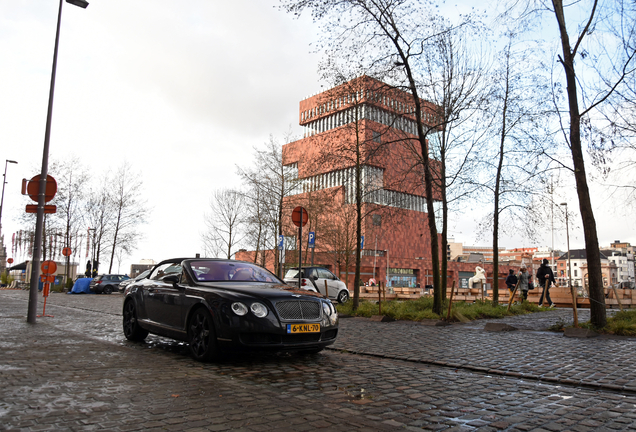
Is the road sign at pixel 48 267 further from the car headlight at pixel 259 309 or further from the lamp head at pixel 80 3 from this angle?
the car headlight at pixel 259 309

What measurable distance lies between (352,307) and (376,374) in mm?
10316

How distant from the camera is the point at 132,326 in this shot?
8.96 metres

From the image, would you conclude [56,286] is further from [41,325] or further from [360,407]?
[360,407]

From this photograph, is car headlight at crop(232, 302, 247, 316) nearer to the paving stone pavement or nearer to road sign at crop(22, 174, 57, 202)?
the paving stone pavement

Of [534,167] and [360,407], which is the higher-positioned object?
[534,167]

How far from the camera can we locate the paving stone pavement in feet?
13.1

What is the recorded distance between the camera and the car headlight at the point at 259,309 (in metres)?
6.46

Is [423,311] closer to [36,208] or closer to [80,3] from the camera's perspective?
[36,208]

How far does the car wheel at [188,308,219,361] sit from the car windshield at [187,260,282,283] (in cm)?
73

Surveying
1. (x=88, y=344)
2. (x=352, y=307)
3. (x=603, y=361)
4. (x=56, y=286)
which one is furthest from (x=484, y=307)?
(x=56, y=286)

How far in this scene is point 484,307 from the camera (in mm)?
15828

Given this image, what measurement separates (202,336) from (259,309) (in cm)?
99

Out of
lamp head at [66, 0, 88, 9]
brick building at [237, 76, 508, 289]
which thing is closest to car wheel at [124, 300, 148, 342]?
lamp head at [66, 0, 88, 9]

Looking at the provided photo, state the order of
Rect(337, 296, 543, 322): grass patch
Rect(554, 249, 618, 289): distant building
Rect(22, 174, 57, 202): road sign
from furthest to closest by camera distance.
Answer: Rect(554, 249, 618, 289): distant building < Rect(337, 296, 543, 322): grass patch < Rect(22, 174, 57, 202): road sign
